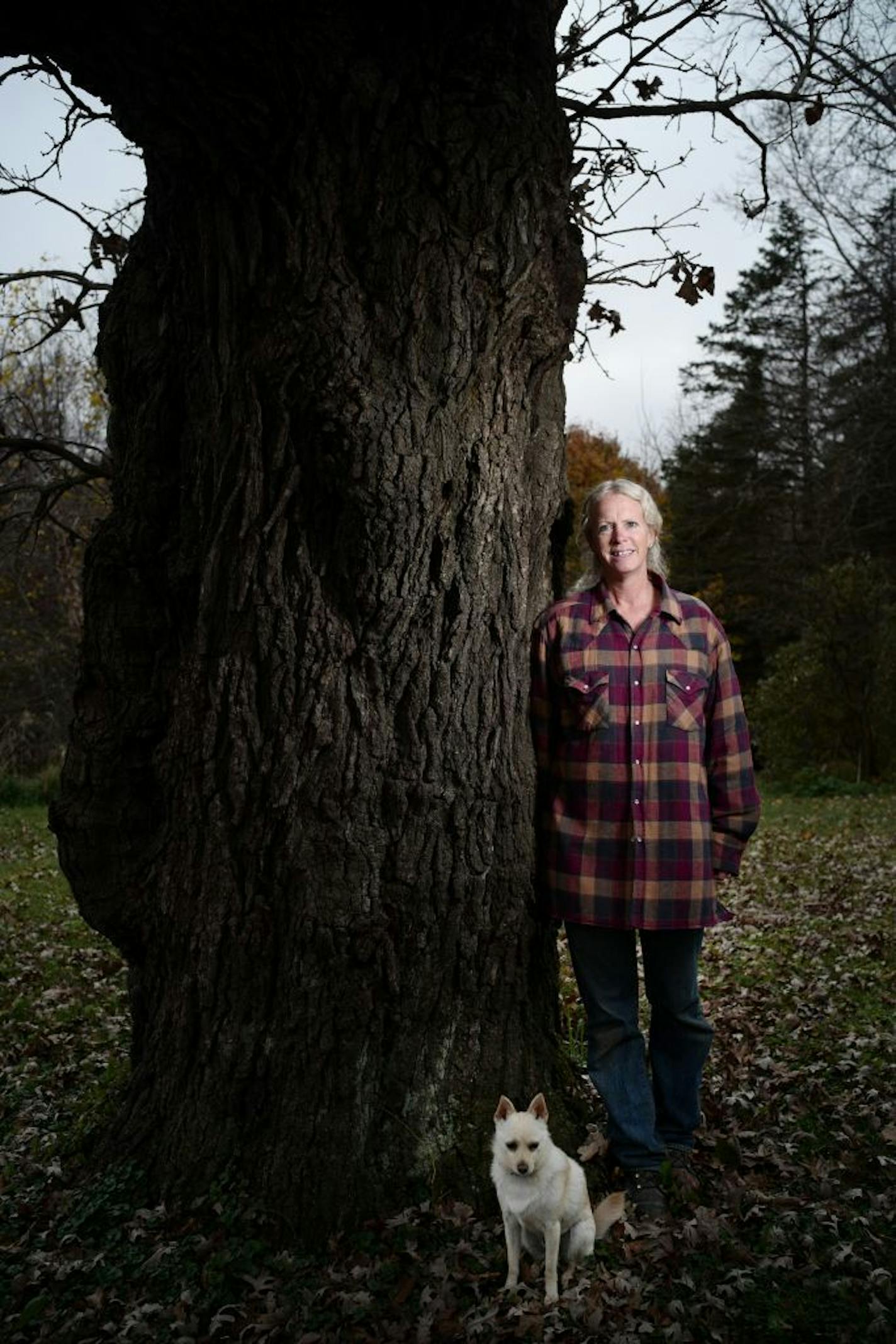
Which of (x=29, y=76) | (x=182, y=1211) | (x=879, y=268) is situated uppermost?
(x=879, y=268)

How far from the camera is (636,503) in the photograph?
433cm

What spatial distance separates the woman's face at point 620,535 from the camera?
4.25m

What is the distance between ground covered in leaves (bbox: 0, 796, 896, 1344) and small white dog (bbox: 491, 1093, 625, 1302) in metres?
0.09

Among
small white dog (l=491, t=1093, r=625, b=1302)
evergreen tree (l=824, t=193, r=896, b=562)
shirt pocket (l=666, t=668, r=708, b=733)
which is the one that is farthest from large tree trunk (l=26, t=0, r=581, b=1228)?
evergreen tree (l=824, t=193, r=896, b=562)

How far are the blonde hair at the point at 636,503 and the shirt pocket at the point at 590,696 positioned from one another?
0.43 metres

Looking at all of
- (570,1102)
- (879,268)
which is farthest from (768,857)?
(879,268)

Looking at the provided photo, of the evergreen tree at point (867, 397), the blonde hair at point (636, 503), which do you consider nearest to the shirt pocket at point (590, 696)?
the blonde hair at point (636, 503)

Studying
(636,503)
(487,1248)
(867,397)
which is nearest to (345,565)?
(636,503)

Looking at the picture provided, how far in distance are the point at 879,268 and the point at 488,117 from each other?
78.0ft

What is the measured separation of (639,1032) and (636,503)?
6.76 feet

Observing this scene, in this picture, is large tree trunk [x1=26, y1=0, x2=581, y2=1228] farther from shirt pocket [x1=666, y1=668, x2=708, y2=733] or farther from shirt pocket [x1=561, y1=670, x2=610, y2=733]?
shirt pocket [x1=666, y1=668, x2=708, y2=733]

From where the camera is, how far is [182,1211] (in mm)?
3926

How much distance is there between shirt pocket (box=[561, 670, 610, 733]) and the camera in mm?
4133

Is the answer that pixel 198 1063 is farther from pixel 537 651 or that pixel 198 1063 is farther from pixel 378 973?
pixel 537 651
